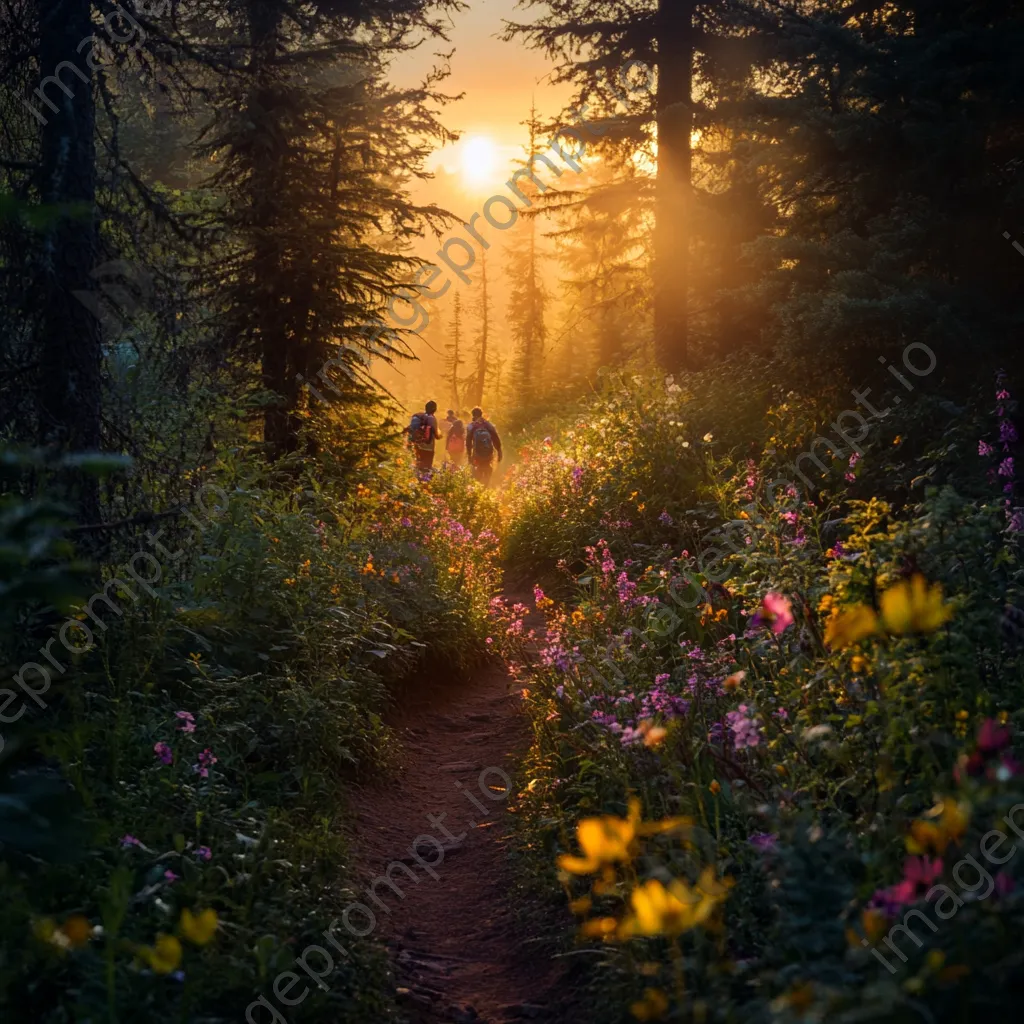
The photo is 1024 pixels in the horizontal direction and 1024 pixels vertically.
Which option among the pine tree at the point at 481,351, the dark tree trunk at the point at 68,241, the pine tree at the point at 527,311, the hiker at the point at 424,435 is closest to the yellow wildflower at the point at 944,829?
the dark tree trunk at the point at 68,241

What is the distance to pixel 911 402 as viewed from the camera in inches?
355

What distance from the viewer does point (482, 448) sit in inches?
741

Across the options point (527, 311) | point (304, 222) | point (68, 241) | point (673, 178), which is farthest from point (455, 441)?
point (527, 311)

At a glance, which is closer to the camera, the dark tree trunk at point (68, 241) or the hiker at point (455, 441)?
the dark tree trunk at point (68, 241)

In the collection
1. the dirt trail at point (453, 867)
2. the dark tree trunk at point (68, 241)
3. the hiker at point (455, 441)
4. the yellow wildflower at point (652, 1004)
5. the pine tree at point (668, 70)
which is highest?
the pine tree at point (668, 70)

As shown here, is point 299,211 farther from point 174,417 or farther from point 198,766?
point 198,766

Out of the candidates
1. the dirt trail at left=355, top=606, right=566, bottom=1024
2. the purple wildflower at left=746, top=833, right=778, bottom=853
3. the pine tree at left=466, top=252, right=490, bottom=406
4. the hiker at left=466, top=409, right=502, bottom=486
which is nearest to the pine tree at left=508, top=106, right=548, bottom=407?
the pine tree at left=466, top=252, right=490, bottom=406

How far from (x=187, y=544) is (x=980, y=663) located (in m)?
5.23

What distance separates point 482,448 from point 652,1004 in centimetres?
1612

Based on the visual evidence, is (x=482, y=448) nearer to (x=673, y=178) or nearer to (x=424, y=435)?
(x=424, y=435)

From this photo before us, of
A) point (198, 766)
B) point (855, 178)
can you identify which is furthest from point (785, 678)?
point (855, 178)

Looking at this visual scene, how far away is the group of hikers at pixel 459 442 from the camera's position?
55.3 ft

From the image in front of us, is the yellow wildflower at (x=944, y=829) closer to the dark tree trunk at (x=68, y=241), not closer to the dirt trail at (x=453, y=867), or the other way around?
the dirt trail at (x=453, y=867)

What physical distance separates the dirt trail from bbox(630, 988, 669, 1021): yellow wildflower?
694mm
